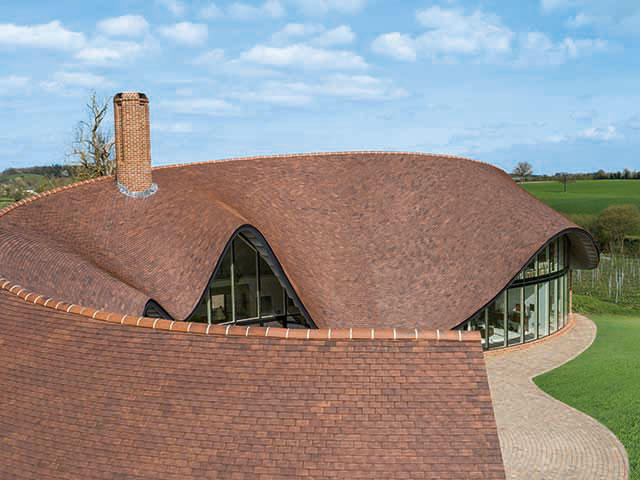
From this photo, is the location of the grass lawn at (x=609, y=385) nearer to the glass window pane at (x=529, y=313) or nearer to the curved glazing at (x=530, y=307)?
the curved glazing at (x=530, y=307)

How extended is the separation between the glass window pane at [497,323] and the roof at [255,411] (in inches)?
541

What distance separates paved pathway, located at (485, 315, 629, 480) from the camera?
466 inches

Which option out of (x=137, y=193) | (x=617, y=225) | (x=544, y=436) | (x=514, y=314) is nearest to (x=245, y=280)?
(x=137, y=193)

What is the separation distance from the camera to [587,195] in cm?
7844

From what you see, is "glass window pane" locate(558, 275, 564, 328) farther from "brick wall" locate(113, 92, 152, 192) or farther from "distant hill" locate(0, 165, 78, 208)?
"distant hill" locate(0, 165, 78, 208)

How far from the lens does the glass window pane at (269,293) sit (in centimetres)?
1955

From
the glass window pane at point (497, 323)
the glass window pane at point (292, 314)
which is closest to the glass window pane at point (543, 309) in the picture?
the glass window pane at point (497, 323)

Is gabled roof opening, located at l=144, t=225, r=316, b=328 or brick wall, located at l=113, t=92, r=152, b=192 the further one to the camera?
brick wall, located at l=113, t=92, r=152, b=192

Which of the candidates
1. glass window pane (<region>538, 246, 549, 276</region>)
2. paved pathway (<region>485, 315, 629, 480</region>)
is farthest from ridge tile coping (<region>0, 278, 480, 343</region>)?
glass window pane (<region>538, 246, 549, 276</region>)

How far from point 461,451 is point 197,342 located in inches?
A: 144

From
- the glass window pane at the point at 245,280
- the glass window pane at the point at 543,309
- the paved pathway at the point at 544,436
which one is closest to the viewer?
the paved pathway at the point at 544,436

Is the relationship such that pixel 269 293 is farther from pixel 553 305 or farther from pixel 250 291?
pixel 553 305

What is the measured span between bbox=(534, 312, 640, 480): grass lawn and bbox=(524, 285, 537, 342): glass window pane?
6.69 feet

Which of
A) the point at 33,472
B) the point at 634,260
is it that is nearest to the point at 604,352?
the point at 33,472
